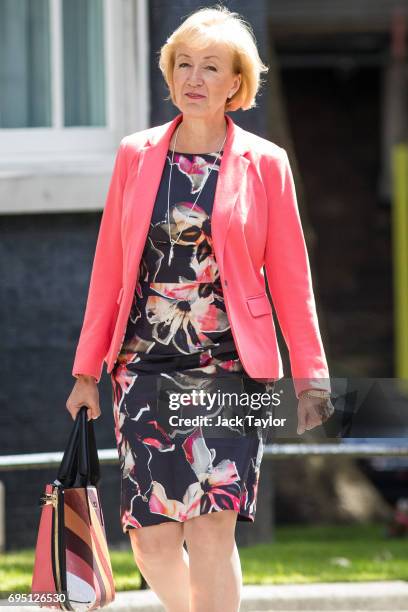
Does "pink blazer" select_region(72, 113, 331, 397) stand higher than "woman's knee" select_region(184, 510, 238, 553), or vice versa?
"pink blazer" select_region(72, 113, 331, 397)

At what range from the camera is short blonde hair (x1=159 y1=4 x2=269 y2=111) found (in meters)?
4.54

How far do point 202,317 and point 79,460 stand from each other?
0.63m

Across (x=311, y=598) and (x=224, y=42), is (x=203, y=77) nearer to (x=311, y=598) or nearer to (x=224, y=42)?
(x=224, y=42)

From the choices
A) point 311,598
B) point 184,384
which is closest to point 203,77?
point 184,384

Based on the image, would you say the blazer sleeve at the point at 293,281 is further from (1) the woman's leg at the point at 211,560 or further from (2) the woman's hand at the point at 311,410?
(1) the woman's leg at the point at 211,560

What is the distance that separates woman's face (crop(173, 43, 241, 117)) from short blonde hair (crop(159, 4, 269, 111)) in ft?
0.08

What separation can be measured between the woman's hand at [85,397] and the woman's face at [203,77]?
3.08ft

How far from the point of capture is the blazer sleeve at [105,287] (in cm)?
470

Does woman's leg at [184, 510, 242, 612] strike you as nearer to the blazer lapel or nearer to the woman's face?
the blazer lapel

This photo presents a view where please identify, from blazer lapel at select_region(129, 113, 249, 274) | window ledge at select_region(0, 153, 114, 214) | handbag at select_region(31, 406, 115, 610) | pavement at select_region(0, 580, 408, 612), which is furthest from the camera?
window ledge at select_region(0, 153, 114, 214)

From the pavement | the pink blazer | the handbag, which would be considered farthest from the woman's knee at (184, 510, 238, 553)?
the pavement

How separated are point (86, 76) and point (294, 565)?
297cm

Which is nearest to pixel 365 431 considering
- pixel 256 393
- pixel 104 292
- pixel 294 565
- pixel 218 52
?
pixel 256 393

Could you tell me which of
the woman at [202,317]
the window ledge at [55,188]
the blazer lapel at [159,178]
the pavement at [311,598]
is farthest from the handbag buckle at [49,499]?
the window ledge at [55,188]
